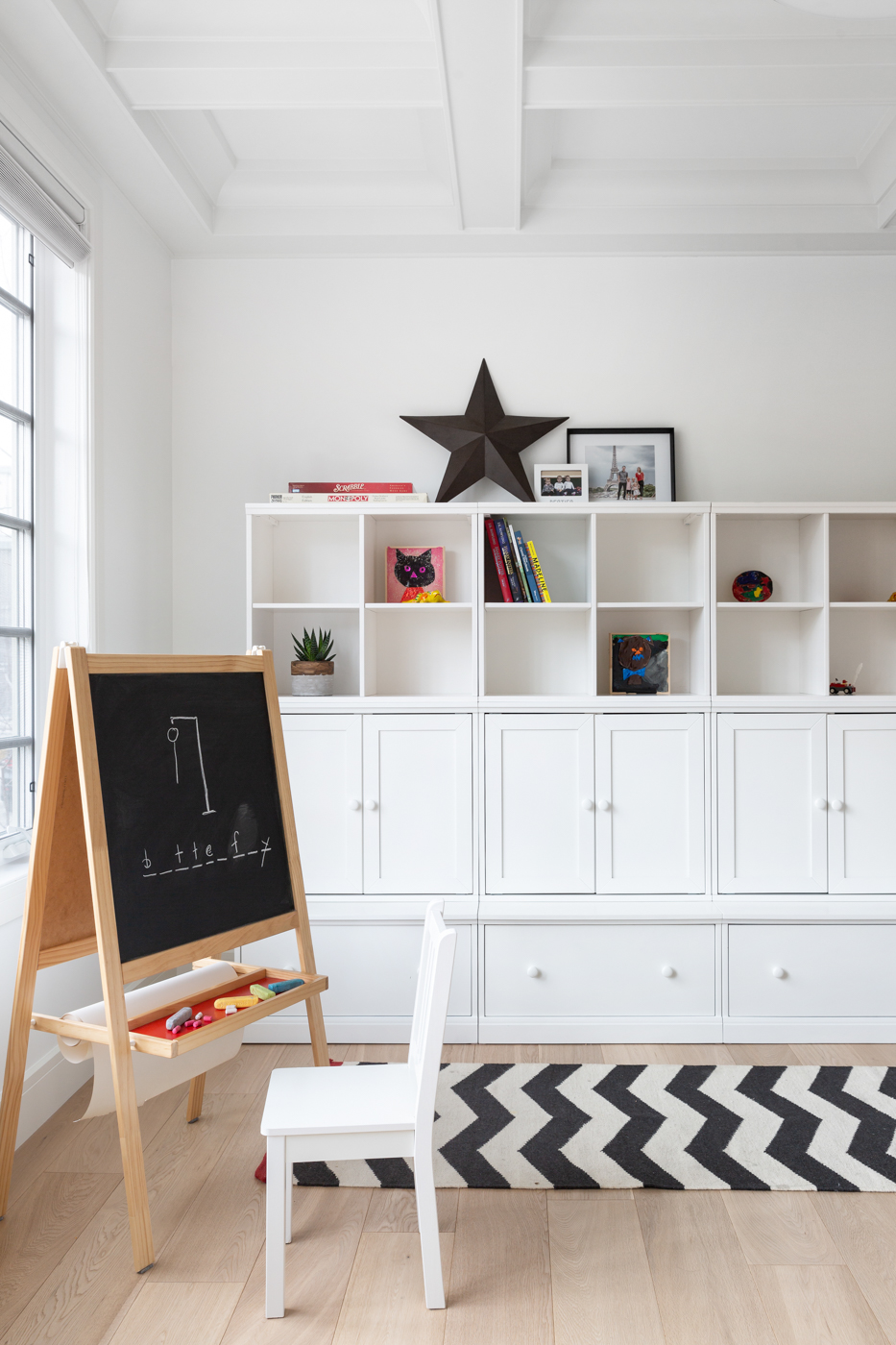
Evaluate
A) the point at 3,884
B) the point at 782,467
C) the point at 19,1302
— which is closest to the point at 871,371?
the point at 782,467

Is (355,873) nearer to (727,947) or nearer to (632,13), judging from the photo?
(727,947)

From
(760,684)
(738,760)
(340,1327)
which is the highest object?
(760,684)

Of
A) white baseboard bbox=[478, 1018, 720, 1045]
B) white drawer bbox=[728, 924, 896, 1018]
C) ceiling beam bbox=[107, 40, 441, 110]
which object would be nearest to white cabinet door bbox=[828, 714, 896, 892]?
white drawer bbox=[728, 924, 896, 1018]

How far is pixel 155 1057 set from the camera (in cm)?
187

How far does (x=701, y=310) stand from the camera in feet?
10.2

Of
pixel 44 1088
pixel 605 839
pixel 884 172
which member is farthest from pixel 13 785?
pixel 884 172

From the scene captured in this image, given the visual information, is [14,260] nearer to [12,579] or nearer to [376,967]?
[12,579]

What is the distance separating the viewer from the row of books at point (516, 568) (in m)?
2.86

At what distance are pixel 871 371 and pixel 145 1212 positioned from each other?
11.2 ft

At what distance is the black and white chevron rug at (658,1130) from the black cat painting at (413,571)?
1585 mm

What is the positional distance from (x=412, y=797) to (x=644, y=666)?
0.92m

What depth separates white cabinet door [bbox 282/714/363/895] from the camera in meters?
2.77

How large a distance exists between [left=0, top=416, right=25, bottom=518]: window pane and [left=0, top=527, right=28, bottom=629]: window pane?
0.22 ft

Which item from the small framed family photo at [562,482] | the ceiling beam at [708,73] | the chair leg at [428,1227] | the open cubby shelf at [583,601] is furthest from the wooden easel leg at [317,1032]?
the ceiling beam at [708,73]
